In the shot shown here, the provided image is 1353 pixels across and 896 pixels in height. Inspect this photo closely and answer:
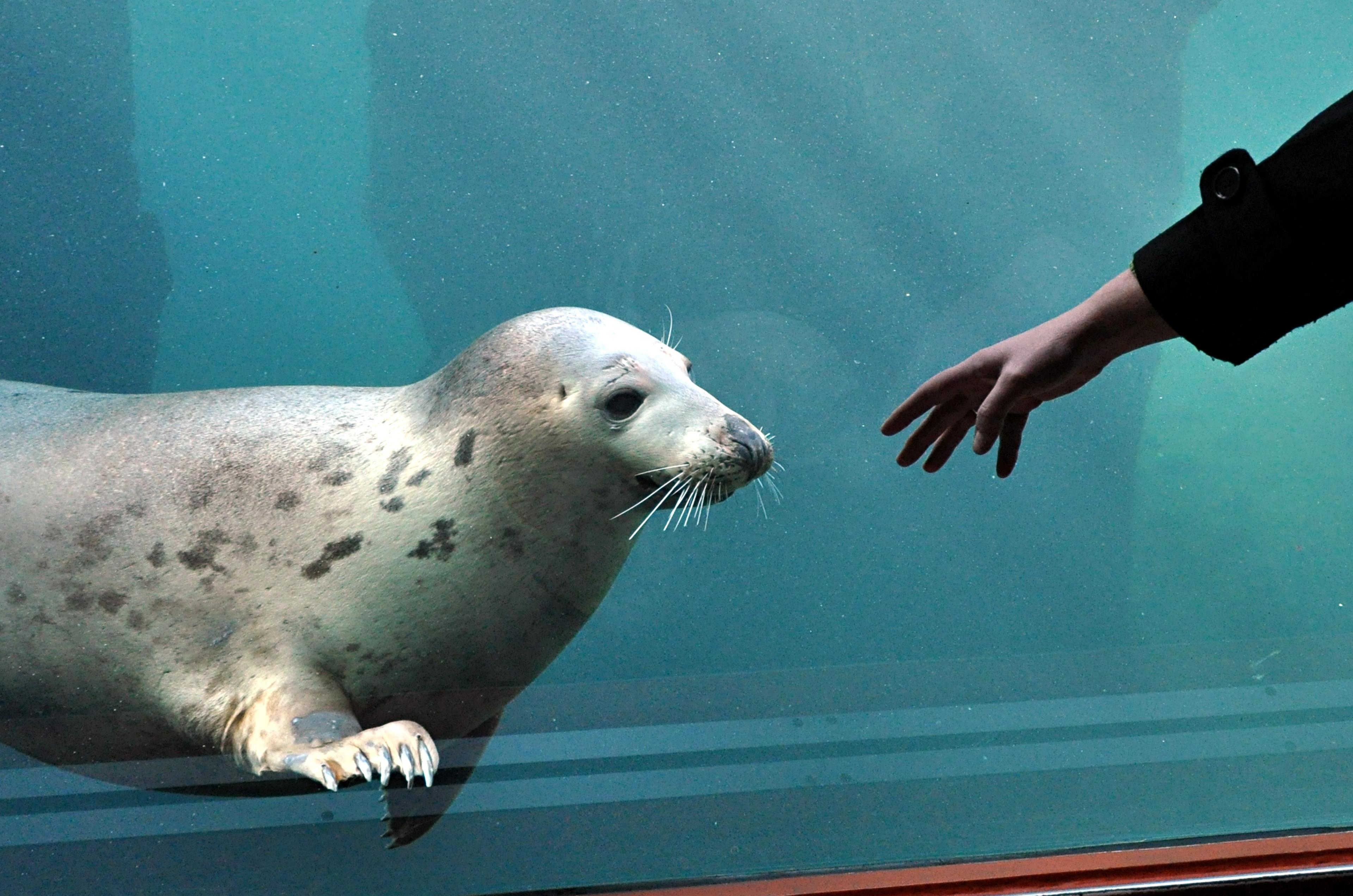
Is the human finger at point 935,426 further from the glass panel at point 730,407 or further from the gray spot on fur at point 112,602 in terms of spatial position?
the gray spot on fur at point 112,602

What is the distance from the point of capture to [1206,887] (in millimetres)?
950

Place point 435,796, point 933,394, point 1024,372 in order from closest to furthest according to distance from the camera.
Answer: point 1024,372, point 933,394, point 435,796

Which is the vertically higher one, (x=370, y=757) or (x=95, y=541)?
(x=95, y=541)

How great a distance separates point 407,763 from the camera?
36.1 inches

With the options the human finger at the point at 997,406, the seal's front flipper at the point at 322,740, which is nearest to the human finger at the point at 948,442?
the human finger at the point at 997,406

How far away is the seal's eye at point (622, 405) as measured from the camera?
1167mm

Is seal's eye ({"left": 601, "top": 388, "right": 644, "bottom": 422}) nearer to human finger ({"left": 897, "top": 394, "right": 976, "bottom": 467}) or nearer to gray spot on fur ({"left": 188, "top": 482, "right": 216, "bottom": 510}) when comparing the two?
human finger ({"left": 897, "top": 394, "right": 976, "bottom": 467})

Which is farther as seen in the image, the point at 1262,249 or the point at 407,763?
the point at 407,763

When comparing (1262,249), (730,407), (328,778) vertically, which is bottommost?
(328,778)

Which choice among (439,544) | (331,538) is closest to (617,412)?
(439,544)

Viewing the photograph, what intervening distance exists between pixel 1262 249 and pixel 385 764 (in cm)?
86

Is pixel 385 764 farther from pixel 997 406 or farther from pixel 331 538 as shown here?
pixel 997 406

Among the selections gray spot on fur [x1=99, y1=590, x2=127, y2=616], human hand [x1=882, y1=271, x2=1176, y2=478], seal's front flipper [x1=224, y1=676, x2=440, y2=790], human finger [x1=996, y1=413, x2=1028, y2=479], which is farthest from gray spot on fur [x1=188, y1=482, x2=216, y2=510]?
human finger [x1=996, y1=413, x2=1028, y2=479]

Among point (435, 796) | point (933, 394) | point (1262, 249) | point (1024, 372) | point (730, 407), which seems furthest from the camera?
point (730, 407)
